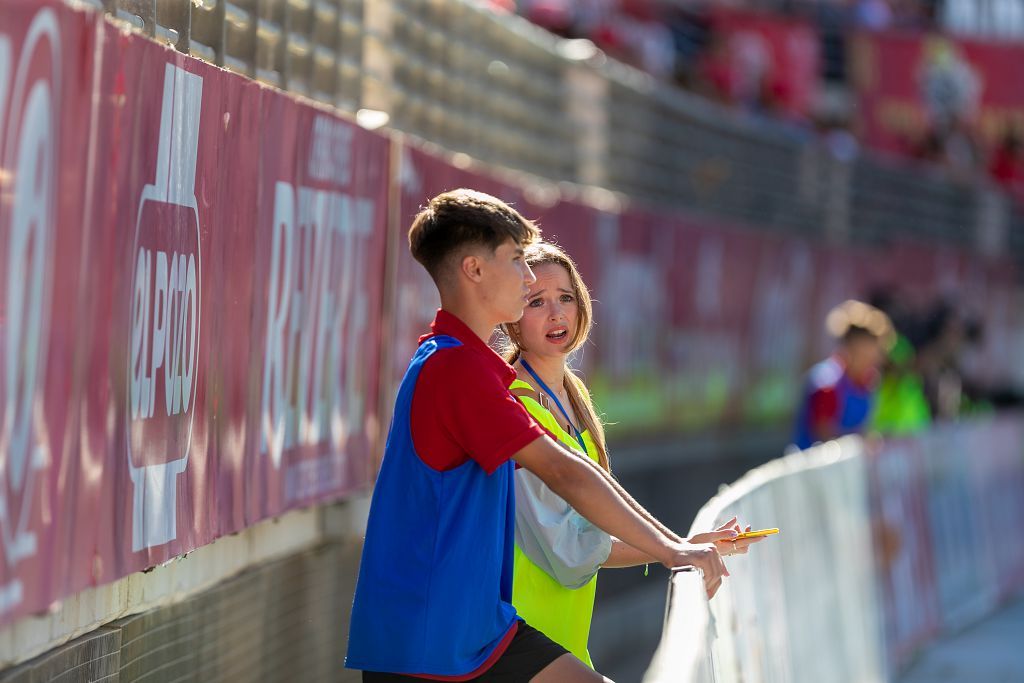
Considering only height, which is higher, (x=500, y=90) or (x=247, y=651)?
(x=500, y=90)

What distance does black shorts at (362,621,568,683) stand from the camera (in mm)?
4363

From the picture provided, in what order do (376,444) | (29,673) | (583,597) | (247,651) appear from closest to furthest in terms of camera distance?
(29,673) → (583,597) → (247,651) → (376,444)

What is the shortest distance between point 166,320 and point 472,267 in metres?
0.94

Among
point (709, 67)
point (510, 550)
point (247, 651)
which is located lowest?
point (247, 651)

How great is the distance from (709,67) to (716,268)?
8422mm

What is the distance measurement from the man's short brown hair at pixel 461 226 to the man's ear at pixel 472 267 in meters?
0.02

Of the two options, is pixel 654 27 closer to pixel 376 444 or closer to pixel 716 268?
pixel 716 268

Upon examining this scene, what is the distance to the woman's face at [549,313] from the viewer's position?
5.07 metres

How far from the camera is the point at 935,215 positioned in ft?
90.9

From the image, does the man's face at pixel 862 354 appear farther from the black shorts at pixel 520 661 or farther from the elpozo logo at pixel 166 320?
the black shorts at pixel 520 661

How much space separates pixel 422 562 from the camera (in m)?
4.29

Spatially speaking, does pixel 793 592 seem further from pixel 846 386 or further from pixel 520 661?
pixel 520 661

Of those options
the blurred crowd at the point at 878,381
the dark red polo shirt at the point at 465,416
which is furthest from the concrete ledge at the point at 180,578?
the blurred crowd at the point at 878,381

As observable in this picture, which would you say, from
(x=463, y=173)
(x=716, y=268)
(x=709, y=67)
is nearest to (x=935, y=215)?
(x=709, y=67)
